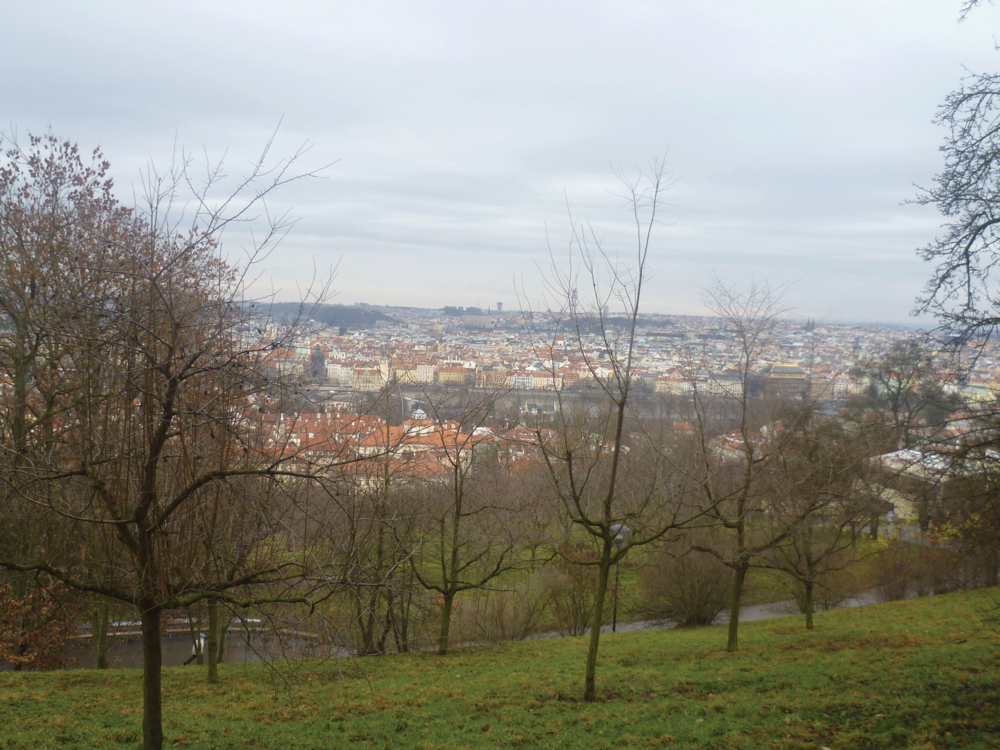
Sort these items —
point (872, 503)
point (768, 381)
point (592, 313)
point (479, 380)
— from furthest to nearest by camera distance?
point (768, 381) < point (479, 380) < point (872, 503) < point (592, 313)

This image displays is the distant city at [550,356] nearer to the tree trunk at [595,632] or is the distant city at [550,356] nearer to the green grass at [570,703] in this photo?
the tree trunk at [595,632]

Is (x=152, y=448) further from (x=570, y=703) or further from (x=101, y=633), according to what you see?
(x=101, y=633)

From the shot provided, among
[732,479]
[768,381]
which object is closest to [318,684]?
[732,479]

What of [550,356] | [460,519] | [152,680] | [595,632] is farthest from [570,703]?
[460,519]

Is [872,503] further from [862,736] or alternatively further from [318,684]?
[318,684]

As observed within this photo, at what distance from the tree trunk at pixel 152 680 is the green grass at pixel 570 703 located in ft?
3.44

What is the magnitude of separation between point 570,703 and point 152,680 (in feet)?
16.8

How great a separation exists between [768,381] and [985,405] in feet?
34.8

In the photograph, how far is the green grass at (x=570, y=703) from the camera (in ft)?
20.7

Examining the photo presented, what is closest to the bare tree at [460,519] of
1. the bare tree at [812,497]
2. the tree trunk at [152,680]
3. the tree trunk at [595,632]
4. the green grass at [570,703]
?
the green grass at [570,703]

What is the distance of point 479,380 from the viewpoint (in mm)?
15258

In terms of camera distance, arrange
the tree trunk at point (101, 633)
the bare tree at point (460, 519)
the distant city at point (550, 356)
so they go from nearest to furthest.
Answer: the distant city at point (550, 356), the tree trunk at point (101, 633), the bare tree at point (460, 519)

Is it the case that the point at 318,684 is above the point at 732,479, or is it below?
below

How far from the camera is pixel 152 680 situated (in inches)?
203
